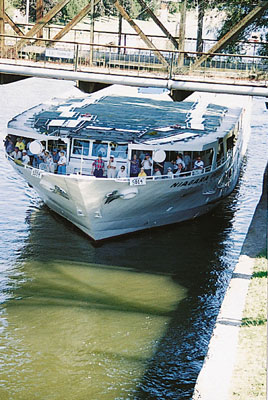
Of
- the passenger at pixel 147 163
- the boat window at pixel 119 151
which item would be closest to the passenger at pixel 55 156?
the boat window at pixel 119 151

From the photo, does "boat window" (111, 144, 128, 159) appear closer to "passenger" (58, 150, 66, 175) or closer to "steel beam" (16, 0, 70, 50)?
"passenger" (58, 150, 66, 175)

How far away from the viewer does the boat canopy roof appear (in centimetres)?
2673

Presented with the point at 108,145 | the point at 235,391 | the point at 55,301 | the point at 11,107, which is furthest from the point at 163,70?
the point at 11,107

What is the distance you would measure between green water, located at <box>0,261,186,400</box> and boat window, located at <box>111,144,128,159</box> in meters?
5.16

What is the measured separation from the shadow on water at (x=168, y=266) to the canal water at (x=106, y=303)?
3 cm

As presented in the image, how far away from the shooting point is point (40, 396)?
14344 millimetres

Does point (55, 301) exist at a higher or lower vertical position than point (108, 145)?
lower

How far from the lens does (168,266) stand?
22578 millimetres

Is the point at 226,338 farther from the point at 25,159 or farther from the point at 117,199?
the point at 25,159

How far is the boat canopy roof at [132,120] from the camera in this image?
87.7 ft

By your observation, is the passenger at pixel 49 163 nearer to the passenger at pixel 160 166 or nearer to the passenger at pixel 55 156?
the passenger at pixel 55 156

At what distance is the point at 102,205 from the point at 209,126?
338 inches

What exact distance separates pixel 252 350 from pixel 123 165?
1427cm

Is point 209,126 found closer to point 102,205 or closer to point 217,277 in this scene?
point 102,205
